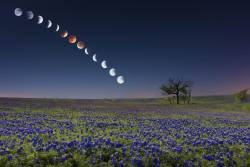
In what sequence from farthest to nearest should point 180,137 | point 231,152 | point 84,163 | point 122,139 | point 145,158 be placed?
1. point 180,137
2. point 122,139
3. point 231,152
4. point 145,158
5. point 84,163

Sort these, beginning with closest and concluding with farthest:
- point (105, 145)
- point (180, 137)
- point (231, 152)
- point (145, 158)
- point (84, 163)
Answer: point (84, 163), point (145, 158), point (105, 145), point (231, 152), point (180, 137)

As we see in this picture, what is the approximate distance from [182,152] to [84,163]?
352 centimetres

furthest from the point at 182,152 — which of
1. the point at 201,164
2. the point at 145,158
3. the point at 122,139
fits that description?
the point at 122,139

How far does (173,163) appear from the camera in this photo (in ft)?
30.5

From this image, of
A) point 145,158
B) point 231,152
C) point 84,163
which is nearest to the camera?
point 84,163

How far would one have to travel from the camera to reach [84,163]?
8375mm

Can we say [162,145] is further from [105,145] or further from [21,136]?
[21,136]

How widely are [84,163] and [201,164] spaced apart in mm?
3596

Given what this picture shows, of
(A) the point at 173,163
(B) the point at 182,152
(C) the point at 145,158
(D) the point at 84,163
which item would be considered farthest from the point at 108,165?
(B) the point at 182,152

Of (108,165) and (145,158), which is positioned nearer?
(108,165)

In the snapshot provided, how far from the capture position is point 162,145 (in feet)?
36.4

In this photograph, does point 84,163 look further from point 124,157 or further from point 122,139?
point 122,139

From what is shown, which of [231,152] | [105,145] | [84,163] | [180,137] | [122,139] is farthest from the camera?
[180,137]

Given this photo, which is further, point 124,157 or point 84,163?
point 124,157
